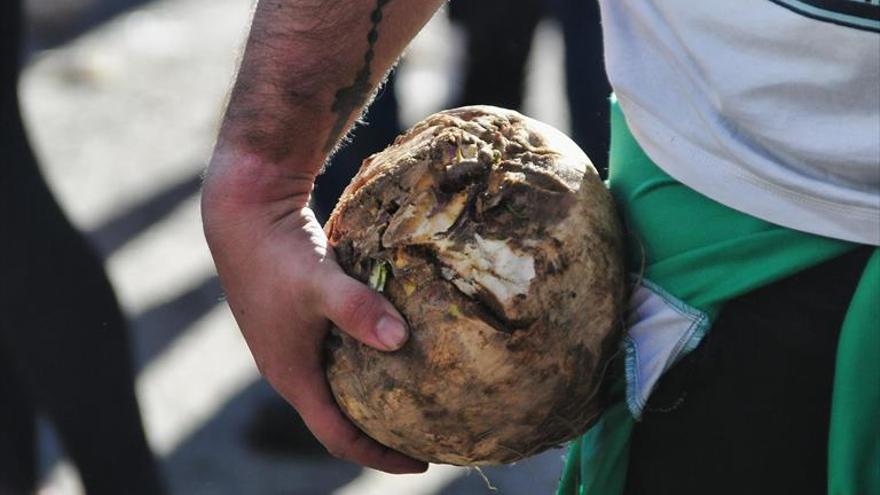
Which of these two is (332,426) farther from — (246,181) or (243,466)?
(243,466)

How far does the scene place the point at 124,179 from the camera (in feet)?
17.5

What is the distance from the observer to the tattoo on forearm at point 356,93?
6.07ft

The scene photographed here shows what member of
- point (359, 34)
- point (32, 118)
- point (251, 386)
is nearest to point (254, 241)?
point (359, 34)

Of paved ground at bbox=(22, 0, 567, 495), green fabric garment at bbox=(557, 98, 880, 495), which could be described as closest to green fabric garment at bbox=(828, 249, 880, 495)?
green fabric garment at bbox=(557, 98, 880, 495)

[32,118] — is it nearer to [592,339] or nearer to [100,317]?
[100,317]

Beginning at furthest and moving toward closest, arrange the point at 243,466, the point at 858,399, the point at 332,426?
the point at 243,466, the point at 332,426, the point at 858,399

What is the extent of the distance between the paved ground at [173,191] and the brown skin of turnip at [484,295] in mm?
1389

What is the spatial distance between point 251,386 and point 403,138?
2.28 meters

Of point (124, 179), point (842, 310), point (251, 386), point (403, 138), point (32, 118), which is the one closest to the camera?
point (842, 310)

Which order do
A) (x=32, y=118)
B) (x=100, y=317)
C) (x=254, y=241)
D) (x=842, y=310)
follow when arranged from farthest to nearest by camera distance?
(x=32, y=118)
(x=100, y=317)
(x=254, y=241)
(x=842, y=310)

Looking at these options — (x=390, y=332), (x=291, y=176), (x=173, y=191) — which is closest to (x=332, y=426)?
(x=390, y=332)

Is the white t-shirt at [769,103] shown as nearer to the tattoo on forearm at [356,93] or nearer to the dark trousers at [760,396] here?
the dark trousers at [760,396]

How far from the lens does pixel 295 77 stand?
1837mm

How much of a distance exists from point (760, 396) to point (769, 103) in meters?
0.37
